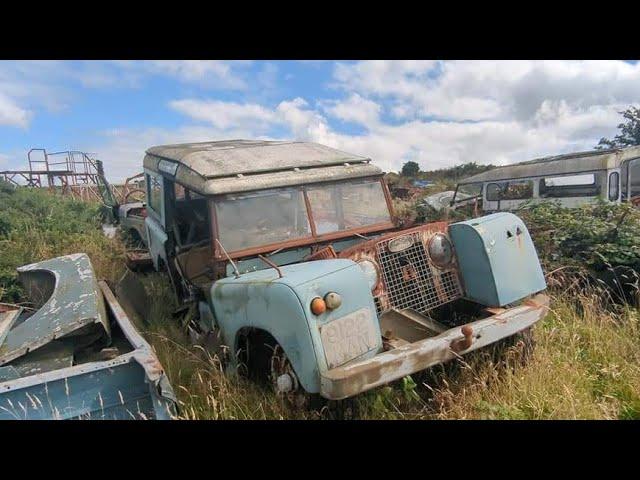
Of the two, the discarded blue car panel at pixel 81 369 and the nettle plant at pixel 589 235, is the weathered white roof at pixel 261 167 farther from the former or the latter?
the nettle plant at pixel 589 235

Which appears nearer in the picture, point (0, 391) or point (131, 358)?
point (0, 391)

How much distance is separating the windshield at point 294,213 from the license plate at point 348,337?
1.50 meters

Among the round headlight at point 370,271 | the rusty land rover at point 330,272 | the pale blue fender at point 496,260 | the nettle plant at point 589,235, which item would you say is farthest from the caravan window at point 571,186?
the round headlight at point 370,271

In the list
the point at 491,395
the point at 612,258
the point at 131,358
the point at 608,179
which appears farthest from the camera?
the point at 608,179

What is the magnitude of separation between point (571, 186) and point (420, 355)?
901 centimetres

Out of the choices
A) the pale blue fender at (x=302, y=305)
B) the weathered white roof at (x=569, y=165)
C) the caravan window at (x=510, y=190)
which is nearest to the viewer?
the pale blue fender at (x=302, y=305)

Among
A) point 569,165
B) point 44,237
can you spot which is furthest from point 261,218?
point 569,165

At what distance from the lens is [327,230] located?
440 centimetres

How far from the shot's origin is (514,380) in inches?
134

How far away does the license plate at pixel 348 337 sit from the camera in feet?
8.92

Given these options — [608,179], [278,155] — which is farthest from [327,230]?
[608,179]

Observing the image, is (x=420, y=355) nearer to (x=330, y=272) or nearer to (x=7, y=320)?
(x=330, y=272)

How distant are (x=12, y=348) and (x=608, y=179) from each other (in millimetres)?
9892

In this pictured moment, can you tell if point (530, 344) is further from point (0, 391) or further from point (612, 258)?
point (0, 391)
